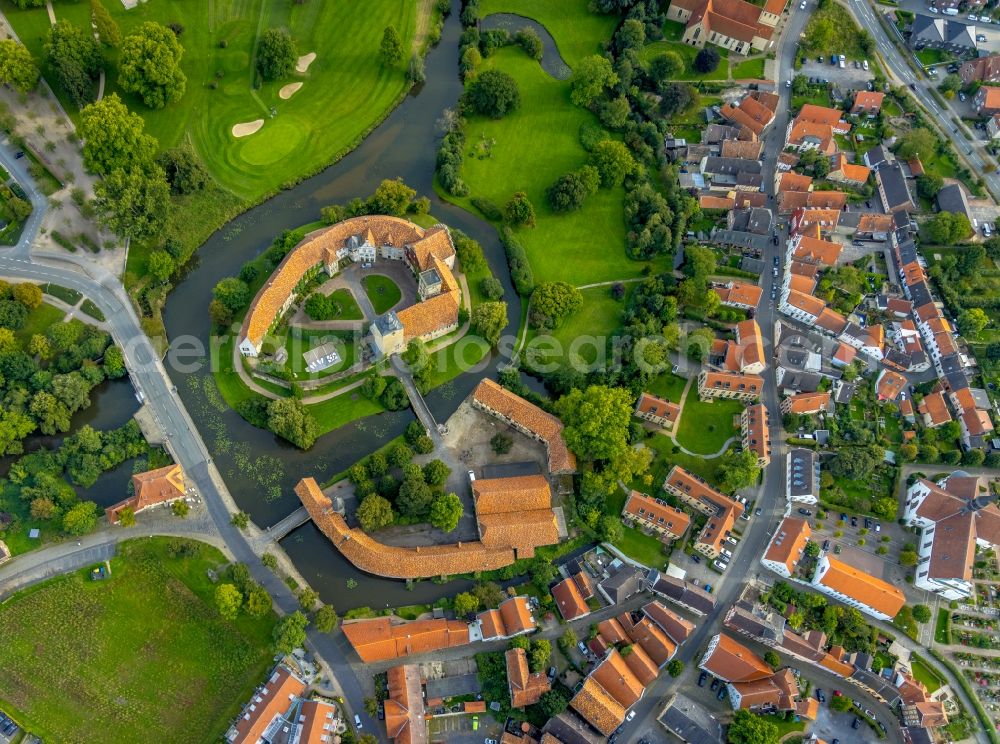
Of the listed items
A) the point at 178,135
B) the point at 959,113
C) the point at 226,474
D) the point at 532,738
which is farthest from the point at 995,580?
the point at 178,135

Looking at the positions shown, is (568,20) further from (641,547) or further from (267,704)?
(267,704)

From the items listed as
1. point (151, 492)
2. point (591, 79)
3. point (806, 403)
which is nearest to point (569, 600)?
point (806, 403)

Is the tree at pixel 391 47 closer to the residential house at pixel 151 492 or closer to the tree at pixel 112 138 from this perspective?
the tree at pixel 112 138

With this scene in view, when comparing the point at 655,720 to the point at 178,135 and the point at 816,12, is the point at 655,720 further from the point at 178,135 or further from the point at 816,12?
the point at 816,12

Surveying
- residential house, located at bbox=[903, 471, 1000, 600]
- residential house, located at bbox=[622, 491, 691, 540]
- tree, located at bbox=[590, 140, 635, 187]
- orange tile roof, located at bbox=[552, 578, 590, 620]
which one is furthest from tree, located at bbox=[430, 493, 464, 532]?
tree, located at bbox=[590, 140, 635, 187]

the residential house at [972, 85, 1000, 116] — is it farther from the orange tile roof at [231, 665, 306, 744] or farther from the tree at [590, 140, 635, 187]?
the orange tile roof at [231, 665, 306, 744]
